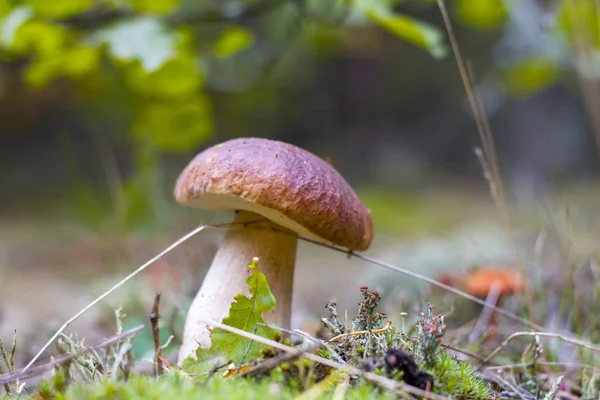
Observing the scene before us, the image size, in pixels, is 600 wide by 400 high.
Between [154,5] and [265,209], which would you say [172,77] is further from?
[265,209]

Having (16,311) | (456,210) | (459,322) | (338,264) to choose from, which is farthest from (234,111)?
(459,322)

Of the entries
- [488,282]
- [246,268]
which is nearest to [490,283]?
[488,282]

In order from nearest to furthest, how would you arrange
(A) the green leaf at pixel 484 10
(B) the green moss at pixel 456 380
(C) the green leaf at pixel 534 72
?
(B) the green moss at pixel 456 380, (A) the green leaf at pixel 484 10, (C) the green leaf at pixel 534 72

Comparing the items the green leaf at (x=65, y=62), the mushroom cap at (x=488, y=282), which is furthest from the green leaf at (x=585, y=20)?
the green leaf at (x=65, y=62)

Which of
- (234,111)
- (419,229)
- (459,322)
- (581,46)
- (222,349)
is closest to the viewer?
(222,349)

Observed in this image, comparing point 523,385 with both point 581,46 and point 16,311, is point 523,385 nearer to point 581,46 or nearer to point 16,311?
point 581,46

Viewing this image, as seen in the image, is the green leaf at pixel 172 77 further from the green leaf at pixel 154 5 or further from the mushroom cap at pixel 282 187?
the mushroom cap at pixel 282 187

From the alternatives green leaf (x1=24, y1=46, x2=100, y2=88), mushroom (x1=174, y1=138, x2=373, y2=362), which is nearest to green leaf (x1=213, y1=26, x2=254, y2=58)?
green leaf (x1=24, y1=46, x2=100, y2=88)
